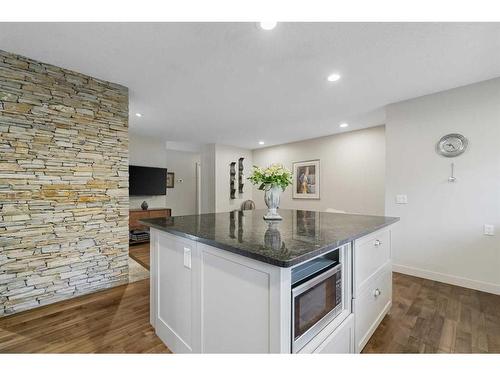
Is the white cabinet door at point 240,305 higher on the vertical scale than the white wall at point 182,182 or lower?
lower

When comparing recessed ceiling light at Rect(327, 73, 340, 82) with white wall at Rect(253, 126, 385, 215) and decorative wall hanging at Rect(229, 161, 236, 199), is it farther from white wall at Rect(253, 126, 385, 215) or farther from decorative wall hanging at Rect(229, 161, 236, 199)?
decorative wall hanging at Rect(229, 161, 236, 199)

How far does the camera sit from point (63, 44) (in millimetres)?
1850

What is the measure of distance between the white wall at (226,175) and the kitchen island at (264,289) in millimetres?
4407

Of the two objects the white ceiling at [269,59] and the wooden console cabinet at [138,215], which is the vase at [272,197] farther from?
the wooden console cabinet at [138,215]

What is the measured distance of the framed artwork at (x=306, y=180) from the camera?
530 centimetres

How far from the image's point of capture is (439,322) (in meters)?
1.91

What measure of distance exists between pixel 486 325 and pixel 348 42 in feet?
8.49

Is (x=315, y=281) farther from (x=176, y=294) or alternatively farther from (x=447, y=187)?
(x=447, y=187)

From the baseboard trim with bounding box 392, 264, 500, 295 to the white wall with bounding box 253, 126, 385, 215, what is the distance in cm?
143

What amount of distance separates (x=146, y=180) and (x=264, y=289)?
4758mm

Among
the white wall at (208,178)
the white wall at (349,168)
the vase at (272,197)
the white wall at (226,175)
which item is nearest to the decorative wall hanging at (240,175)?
the white wall at (226,175)

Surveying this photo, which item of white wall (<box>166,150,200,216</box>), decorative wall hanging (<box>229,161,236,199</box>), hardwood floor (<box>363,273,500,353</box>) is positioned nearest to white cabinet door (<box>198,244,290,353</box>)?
hardwood floor (<box>363,273,500,353</box>)

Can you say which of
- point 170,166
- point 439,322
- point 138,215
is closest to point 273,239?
point 439,322
